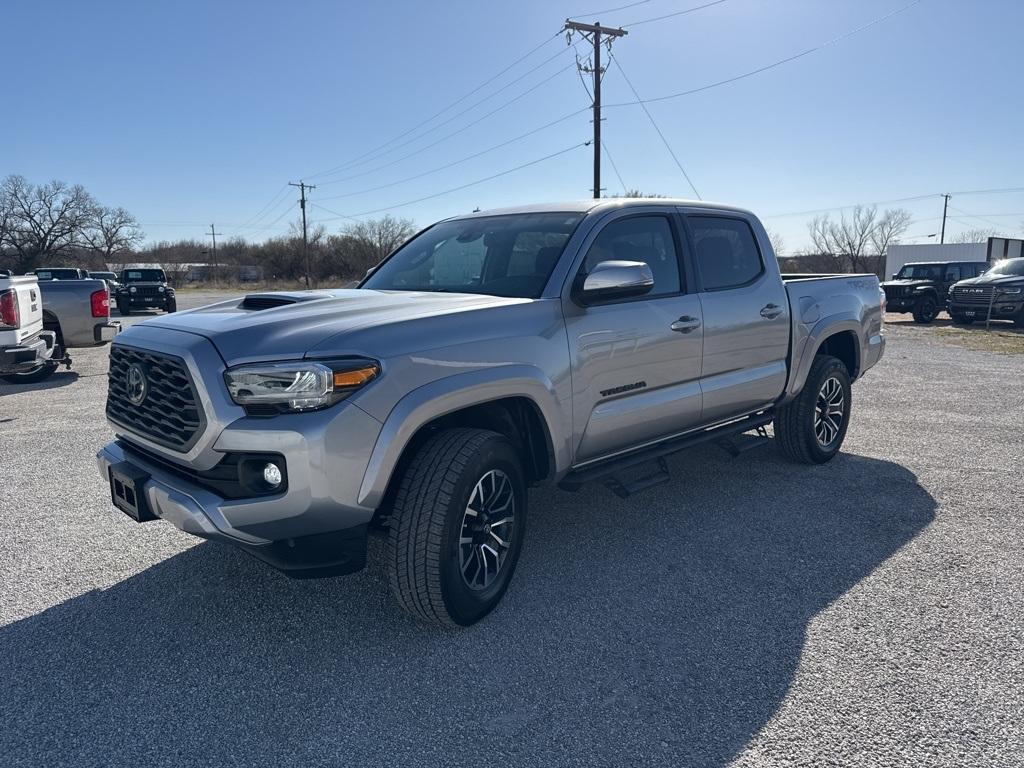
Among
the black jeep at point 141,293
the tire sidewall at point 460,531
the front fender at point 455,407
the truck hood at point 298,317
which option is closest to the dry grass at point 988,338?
the front fender at point 455,407

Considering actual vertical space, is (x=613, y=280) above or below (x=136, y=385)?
above

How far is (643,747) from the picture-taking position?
93.6 inches

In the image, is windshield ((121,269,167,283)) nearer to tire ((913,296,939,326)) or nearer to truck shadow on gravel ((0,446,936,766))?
truck shadow on gravel ((0,446,936,766))

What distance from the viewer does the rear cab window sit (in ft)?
14.8

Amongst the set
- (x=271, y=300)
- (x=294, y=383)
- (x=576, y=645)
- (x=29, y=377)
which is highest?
(x=271, y=300)

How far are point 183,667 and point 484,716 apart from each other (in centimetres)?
124

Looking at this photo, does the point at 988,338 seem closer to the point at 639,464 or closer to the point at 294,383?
the point at 639,464

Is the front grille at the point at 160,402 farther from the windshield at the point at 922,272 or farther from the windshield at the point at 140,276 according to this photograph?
the windshield at the point at 140,276

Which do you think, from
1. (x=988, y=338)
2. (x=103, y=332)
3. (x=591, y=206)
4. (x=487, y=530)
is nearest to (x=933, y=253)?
(x=988, y=338)

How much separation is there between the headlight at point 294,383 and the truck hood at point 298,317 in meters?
0.05

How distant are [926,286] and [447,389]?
21.8 metres

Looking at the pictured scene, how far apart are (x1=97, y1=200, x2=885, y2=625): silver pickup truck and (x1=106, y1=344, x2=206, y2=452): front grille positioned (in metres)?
0.01

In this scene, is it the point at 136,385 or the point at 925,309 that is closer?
the point at 136,385

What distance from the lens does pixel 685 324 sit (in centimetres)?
414
